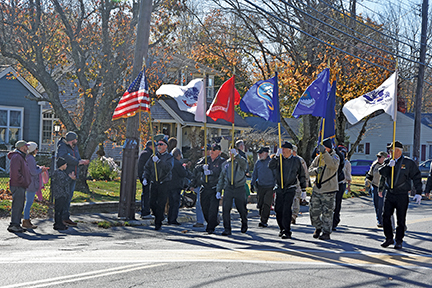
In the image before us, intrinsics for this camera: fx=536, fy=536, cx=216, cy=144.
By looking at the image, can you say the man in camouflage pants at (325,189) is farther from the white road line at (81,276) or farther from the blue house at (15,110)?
the blue house at (15,110)

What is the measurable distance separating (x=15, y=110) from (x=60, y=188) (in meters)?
16.9

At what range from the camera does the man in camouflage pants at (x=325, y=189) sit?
10.3m

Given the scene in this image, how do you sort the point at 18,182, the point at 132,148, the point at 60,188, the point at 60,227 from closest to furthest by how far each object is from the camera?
the point at 18,182 < the point at 60,227 < the point at 60,188 < the point at 132,148

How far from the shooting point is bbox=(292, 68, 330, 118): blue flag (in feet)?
36.9

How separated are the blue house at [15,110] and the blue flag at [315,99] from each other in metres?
17.7

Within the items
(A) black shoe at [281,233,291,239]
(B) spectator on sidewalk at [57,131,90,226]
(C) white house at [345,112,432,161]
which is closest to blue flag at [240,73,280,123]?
(A) black shoe at [281,233,291,239]

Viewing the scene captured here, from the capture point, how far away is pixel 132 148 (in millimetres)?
12711

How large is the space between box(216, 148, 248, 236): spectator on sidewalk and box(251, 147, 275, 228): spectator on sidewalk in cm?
133

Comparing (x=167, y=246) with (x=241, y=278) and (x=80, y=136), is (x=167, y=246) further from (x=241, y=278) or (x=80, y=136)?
(x=80, y=136)

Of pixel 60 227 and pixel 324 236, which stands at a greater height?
pixel 324 236

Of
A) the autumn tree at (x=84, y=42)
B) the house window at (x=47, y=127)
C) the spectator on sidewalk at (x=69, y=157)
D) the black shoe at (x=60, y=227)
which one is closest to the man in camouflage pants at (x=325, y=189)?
the spectator on sidewalk at (x=69, y=157)

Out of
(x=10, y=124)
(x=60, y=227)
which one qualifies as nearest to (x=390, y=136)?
(x=10, y=124)

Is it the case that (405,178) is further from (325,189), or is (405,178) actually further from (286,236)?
(286,236)

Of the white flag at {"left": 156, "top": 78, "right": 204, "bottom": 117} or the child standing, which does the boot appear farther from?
the white flag at {"left": 156, "top": 78, "right": 204, "bottom": 117}
